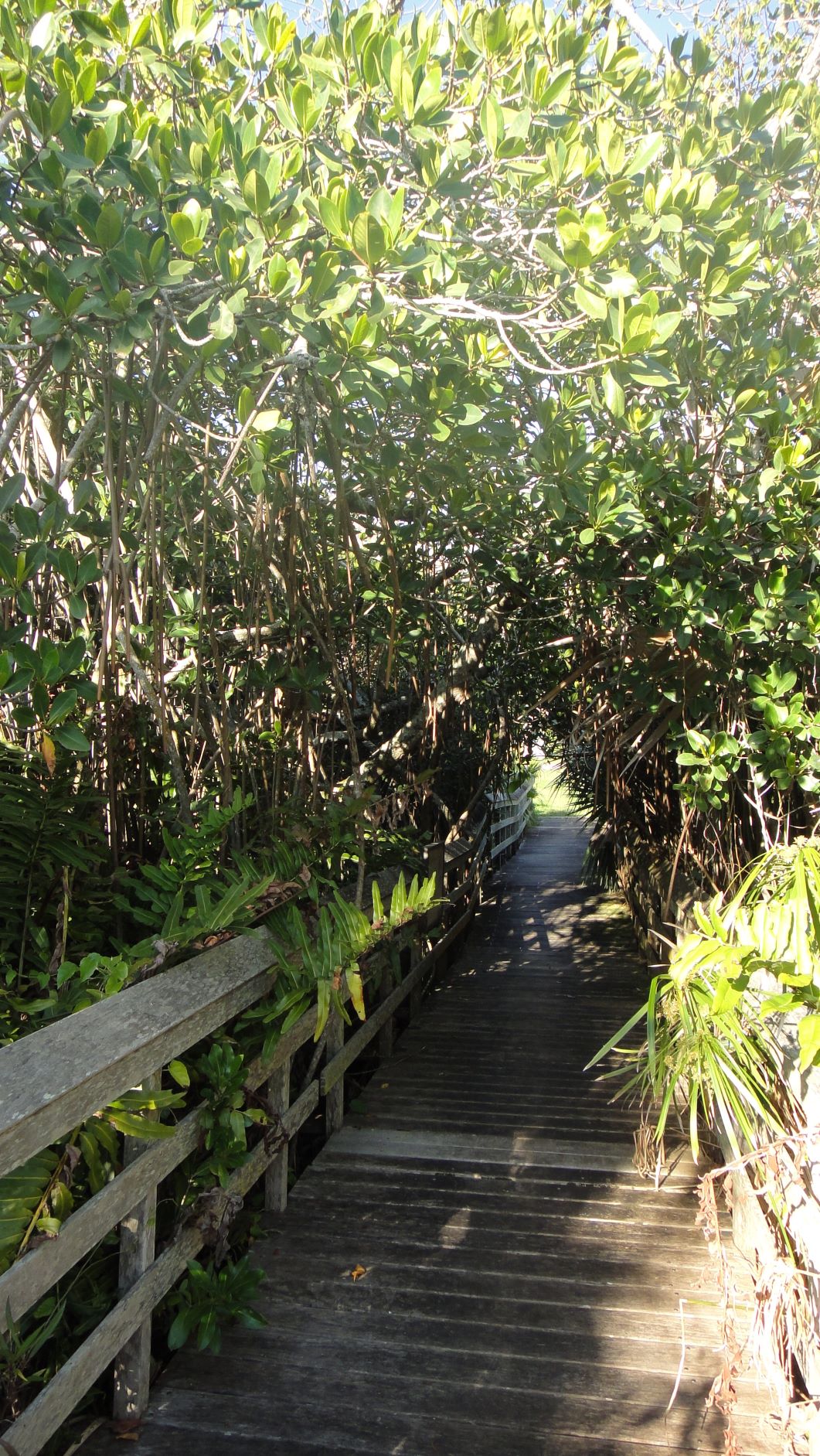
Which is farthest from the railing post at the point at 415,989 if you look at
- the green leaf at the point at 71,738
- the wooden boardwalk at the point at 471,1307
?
the green leaf at the point at 71,738

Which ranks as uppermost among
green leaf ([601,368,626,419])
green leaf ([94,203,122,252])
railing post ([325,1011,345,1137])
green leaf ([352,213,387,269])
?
green leaf ([94,203,122,252])

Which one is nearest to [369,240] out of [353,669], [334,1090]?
[353,669]

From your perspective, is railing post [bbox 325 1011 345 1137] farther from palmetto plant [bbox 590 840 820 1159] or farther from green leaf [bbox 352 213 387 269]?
green leaf [bbox 352 213 387 269]

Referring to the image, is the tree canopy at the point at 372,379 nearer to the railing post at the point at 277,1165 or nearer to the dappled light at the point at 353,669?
the dappled light at the point at 353,669

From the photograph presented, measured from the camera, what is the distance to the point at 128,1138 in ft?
5.89

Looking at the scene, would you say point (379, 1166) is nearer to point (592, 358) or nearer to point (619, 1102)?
point (619, 1102)

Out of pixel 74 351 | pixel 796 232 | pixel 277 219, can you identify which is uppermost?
pixel 796 232

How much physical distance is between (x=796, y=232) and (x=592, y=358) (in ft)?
2.51

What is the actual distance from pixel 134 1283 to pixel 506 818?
12446 mm

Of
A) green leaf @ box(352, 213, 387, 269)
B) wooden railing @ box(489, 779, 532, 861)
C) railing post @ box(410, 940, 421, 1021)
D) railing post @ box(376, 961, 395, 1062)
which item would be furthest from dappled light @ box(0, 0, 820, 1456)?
wooden railing @ box(489, 779, 532, 861)

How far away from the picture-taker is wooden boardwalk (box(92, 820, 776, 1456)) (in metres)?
1.77

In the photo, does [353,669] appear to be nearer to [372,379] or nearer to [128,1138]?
[372,379]

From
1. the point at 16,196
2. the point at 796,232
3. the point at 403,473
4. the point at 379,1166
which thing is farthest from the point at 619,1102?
the point at 16,196

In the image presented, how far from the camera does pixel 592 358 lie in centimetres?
264
